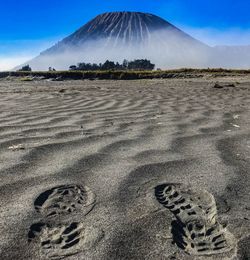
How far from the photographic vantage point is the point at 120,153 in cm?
309

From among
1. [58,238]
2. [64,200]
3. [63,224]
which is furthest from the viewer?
[64,200]

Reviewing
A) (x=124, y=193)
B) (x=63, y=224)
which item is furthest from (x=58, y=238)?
(x=124, y=193)

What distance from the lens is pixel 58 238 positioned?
1712 millimetres

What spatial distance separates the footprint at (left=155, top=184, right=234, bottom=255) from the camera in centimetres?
165

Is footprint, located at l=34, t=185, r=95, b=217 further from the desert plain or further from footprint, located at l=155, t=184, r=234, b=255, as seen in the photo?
footprint, located at l=155, t=184, r=234, b=255

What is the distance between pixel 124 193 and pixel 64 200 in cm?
31

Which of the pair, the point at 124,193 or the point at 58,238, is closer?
the point at 58,238

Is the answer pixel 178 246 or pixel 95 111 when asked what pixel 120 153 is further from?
pixel 95 111

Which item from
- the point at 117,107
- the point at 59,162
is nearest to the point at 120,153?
the point at 59,162

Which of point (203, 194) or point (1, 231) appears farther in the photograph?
point (203, 194)

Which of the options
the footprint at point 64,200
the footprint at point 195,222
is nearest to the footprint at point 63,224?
the footprint at point 64,200

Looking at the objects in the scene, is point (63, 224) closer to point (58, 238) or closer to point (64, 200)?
point (58, 238)

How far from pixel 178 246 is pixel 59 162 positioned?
4.43 ft

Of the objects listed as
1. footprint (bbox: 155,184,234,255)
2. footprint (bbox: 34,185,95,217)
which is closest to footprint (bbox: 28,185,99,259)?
footprint (bbox: 34,185,95,217)
